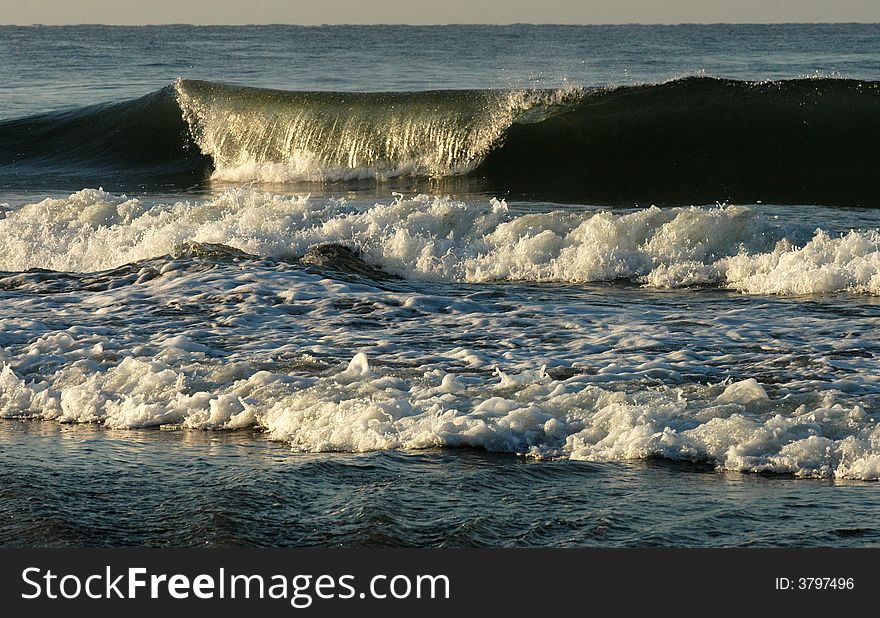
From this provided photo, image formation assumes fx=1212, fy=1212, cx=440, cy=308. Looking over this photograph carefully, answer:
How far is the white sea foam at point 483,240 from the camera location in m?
10.8

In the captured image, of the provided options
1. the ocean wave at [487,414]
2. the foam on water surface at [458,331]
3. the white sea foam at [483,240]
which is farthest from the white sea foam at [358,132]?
the ocean wave at [487,414]

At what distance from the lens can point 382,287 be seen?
10172mm

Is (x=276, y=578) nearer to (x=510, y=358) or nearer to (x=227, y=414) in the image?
(x=227, y=414)

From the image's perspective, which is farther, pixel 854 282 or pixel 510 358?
pixel 854 282

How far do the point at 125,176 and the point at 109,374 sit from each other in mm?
15634

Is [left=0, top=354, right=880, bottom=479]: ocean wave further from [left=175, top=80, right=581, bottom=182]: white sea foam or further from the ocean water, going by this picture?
[left=175, top=80, right=581, bottom=182]: white sea foam

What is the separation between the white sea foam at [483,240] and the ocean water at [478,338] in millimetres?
36

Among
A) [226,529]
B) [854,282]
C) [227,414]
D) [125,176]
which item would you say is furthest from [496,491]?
[125,176]

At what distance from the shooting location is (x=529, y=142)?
66.2 ft

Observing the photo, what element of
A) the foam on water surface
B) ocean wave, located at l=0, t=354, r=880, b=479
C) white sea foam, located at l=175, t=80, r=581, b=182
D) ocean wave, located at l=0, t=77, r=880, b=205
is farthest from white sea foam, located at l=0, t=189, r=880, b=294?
white sea foam, located at l=175, t=80, r=581, b=182

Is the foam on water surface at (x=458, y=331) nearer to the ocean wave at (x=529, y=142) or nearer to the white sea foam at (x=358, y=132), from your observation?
the ocean wave at (x=529, y=142)

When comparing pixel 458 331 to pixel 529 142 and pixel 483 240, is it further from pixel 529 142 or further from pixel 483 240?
pixel 529 142

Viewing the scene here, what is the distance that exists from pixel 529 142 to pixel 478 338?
1239 centimetres

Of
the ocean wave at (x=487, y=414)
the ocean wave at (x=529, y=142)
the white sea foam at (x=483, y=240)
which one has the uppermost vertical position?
the ocean wave at (x=529, y=142)
